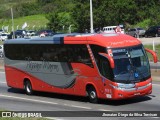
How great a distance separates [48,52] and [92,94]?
10.9 feet

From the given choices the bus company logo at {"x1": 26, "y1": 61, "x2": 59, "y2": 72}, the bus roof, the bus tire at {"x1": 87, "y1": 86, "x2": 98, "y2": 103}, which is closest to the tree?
the bus company logo at {"x1": 26, "y1": 61, "x2": 59, "y2": 72}

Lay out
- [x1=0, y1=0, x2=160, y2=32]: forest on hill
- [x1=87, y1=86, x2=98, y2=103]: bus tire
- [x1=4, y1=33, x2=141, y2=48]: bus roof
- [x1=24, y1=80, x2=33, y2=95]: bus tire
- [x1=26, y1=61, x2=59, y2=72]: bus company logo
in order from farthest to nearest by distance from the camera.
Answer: [x1=0, y1=0, x2=160, y2=32]: forest on hill < [x1=24, y1=80, x2=33, y2=95]: bus tire < [x1=26, y1=61, x2=59, y2=72]: bus company logo < [x1=87, y1=86, x2=98, y2=103]: bus tire < [x1=4, y1=33, x2=141, y2=48]: bus roof

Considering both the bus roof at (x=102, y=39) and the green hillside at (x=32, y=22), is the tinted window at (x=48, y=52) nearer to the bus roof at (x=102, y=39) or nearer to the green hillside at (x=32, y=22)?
the bus roof at (x=102, y=39)

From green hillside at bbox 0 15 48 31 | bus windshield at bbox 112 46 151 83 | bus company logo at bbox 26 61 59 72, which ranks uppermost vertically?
bus windshield at bbox 112 46 151 83

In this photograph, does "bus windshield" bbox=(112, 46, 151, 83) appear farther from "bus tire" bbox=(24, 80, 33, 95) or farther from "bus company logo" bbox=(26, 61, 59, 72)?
"bus tire" bbox=(24, 80, 33, 95)

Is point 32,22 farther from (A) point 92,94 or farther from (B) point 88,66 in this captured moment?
(A) point 92,94

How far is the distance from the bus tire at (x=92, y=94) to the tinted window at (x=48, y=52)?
929 mm

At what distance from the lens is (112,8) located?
75562 millimetres

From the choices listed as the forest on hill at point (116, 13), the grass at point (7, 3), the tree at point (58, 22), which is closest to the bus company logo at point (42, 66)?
the forest on hill at point (116, 13)

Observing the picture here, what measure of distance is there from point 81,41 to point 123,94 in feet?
9.28

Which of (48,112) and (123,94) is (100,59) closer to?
(123,94)

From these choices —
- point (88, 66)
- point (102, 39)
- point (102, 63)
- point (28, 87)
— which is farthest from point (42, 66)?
point (102, 63)

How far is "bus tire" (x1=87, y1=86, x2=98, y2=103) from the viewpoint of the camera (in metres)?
17.8

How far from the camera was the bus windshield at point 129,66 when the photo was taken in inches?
663
